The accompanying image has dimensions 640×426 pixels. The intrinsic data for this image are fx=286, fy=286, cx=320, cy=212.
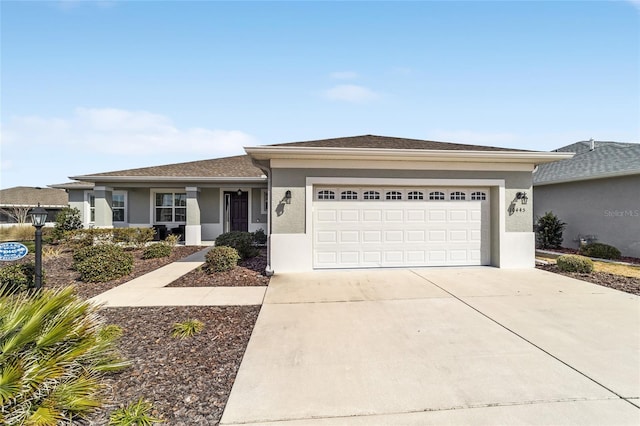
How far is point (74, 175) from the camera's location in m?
13.2

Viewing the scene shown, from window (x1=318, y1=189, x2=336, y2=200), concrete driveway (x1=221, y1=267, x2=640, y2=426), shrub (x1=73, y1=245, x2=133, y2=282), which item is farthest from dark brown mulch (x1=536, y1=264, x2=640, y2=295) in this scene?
shrub (x1=73, y1=245, x2=133, y2=282)

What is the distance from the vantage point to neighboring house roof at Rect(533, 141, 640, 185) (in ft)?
34.3

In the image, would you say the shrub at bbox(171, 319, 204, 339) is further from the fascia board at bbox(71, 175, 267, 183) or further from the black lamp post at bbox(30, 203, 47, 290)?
the fascia board at bbox(71, 175, 267, 183)

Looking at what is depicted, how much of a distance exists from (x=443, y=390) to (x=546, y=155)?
7.76 m

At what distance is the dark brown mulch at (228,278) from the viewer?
678 centimetres

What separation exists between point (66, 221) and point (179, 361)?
16257mm

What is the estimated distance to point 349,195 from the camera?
8141mm

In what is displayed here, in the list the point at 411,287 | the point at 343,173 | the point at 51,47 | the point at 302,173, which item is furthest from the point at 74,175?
the point at 411,287

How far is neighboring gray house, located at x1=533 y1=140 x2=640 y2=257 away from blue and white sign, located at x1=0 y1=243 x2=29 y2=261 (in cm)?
1641

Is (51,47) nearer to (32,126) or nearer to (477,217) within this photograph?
(32,126)

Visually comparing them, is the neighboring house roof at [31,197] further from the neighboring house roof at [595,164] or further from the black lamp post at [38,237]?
the neighboring house roof at [595,164]

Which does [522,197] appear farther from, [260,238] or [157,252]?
[157,252]

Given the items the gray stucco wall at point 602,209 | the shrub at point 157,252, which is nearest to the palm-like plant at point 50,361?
the shrub at point 157,252

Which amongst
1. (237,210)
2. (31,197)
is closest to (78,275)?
(237,210)
